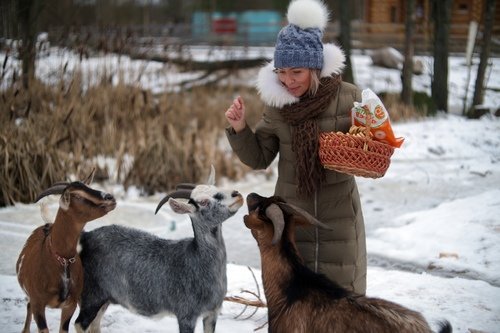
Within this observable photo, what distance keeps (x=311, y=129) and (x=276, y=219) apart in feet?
2.17

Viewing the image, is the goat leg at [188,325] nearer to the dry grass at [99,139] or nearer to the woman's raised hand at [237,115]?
the woman's raised hand at [237,115]

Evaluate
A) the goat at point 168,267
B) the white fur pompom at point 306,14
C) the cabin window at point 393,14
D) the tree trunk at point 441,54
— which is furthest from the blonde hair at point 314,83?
the cabin window at point 393,14

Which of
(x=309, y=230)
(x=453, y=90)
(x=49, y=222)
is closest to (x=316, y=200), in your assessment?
(x=309, y=230)

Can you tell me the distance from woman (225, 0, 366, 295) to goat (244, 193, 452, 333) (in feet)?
1.41

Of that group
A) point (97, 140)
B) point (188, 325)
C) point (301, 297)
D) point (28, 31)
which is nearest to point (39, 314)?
point (188, 325)

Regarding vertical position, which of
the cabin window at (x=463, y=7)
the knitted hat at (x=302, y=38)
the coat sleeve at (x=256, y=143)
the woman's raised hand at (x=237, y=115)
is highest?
the cabin window at (x=463, y=7)

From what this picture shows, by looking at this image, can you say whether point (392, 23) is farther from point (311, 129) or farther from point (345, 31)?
point (311, 129)

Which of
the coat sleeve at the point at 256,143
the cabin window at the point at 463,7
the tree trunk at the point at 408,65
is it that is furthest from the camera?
the cabin window at the point at 463,7

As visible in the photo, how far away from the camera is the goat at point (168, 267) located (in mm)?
2752

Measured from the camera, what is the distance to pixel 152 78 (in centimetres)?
1063

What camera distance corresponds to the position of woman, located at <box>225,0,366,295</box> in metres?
2.89

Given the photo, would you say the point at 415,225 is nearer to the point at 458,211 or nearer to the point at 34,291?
the point at 458,211

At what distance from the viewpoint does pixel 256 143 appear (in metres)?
3.12

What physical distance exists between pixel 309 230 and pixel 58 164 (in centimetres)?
406
